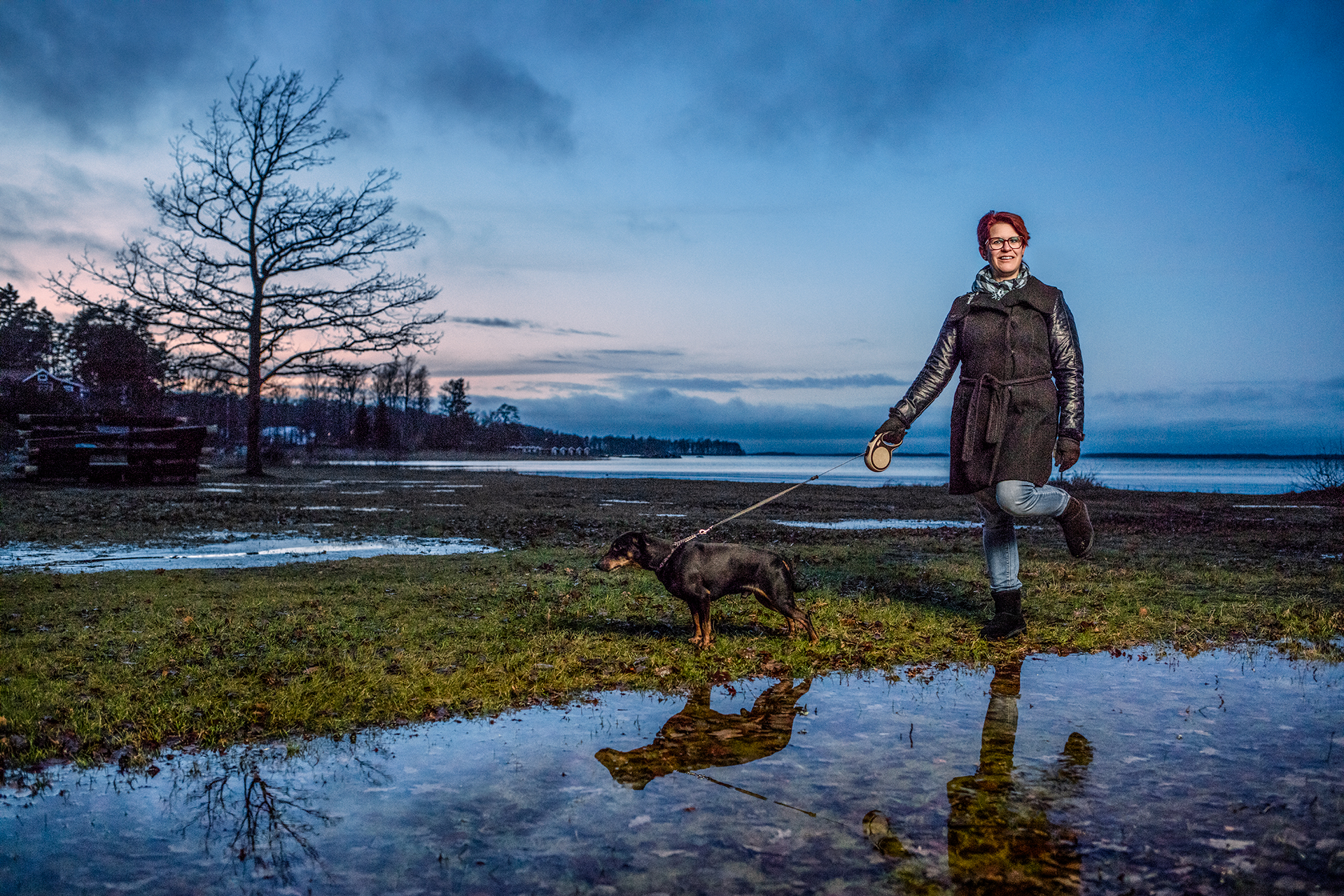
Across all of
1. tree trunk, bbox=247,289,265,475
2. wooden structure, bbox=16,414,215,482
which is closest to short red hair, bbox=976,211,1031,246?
wooden structure, bbox=16,414,215,482

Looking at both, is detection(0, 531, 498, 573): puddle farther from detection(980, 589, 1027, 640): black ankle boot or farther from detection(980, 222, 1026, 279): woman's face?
detection(980, 222, 1026, 279): woman's face

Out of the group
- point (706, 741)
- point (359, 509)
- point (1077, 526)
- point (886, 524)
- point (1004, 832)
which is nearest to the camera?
point (1004, 832)

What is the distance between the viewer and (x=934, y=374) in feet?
20.2

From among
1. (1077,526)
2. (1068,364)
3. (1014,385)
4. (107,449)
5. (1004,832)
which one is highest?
(1068,364)

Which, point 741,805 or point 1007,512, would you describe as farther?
point 1007,512

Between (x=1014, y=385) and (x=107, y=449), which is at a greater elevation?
(x=1014, y=385)

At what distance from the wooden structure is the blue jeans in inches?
998

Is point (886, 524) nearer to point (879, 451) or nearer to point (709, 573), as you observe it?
point (879, 451)

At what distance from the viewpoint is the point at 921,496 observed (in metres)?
30.0

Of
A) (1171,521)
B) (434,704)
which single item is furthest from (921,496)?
(434,704)

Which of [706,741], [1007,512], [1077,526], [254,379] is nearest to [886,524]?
[1077,526]

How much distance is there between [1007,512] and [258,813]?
15.8 ft

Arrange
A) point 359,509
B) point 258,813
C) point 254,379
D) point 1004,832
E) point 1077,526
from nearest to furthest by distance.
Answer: point 1004,832
point 258,813
point 1077,526
point 359,509
point 254,379

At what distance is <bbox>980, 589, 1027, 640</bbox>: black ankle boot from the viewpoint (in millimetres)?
6344
